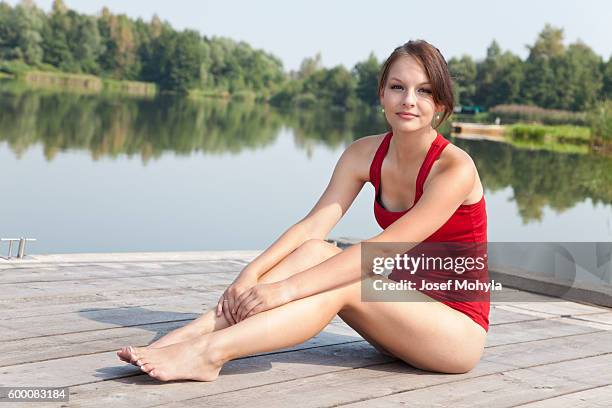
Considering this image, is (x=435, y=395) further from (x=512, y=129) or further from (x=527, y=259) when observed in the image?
(x=512, y=129)

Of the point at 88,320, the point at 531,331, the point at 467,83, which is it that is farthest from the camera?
the point at 467,83

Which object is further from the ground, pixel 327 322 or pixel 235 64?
pixel 235 64

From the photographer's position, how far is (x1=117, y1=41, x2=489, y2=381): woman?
7.33 feet

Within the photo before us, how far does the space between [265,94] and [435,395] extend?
224 ft

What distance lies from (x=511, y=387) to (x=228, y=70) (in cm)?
6620

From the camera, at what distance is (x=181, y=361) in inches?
85.8

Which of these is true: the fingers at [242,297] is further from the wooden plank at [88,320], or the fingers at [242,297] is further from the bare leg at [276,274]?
the wooden plank at [88,320]

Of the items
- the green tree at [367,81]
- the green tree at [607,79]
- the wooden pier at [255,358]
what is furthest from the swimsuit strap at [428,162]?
the green tree at [367,81]

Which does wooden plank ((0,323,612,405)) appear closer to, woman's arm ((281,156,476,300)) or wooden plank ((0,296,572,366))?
wooden plank ((0,296,572,366))

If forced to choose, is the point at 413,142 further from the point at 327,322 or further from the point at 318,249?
the point at 327,322

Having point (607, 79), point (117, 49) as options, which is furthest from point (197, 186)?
point (117, 49)

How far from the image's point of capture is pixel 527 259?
14.7 feet

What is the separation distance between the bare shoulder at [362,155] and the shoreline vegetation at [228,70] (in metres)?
41.5

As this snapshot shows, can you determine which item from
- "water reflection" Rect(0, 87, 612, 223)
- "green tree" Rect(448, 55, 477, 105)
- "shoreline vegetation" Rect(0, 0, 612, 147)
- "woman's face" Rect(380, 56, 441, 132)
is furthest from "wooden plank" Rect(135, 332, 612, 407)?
"green tree" Rect(448, 55, 477, 105)
